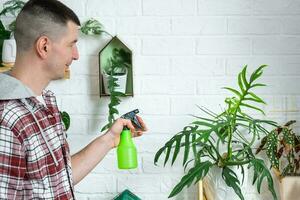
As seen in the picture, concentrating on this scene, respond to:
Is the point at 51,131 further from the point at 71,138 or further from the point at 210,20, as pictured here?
the point at 210,20

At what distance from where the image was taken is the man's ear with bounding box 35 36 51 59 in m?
1.59

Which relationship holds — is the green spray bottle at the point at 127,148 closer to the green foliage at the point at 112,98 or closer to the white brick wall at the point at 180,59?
the green foliage at the point at 112,98

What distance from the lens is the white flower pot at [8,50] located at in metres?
2.29

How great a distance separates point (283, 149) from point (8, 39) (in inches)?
52.0

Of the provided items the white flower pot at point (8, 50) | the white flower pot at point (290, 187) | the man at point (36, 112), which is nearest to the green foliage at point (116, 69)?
the white flower pot at point (8, 50)

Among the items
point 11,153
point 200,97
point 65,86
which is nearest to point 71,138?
point 65,86

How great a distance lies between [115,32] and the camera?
7.76 feet

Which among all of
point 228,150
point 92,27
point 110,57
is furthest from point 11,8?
point 228,150

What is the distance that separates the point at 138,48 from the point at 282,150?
789 millimetres

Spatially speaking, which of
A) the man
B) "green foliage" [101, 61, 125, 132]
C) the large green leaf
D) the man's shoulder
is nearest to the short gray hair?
the man

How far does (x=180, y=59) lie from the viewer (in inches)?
93.0

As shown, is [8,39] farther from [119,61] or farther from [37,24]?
[37,24]

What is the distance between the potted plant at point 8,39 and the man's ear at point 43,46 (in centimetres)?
74

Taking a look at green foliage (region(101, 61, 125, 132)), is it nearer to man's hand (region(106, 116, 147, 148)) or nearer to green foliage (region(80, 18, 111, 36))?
green foliage (region(80, 18, 111, 36))
